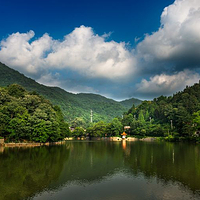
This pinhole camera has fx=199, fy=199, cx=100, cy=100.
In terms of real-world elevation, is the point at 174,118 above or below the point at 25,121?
above

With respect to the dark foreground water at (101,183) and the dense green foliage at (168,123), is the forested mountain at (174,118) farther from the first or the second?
the dark foreground water at (101,183)

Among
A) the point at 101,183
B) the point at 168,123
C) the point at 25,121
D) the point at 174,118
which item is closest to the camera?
the point at 101,183

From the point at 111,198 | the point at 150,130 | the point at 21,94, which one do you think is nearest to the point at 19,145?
the point at 21,94

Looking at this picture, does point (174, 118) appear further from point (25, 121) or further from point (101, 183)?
point (101, 183)

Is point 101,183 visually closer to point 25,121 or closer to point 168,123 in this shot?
point 25,121

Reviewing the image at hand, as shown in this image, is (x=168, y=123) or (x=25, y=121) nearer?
(x=25, y=121)

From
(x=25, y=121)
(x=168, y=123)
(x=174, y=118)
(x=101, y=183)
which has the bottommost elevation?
(x=101, y=183)

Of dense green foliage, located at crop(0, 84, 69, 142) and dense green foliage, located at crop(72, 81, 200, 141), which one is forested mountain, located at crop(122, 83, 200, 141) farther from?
dense green foliage, located at crop(0, 84, 69, 142)

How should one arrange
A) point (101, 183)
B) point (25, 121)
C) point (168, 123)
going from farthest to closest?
point (168, 123)
point (25, 121)
point (101, 183)

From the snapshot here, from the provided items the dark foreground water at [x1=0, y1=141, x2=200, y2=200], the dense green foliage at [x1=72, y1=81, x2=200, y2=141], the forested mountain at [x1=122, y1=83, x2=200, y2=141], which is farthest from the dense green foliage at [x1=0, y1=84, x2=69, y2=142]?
the forested mountain at [x1=122, y1=83, x2=200, y2=141]

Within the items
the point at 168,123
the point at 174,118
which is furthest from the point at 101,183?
the point at 168,123

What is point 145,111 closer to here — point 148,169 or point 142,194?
point 148,169

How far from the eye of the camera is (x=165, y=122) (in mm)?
92688

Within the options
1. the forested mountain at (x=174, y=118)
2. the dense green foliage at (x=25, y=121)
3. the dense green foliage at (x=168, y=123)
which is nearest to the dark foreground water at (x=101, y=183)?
the dense green foliage at (x=25, y=121)
